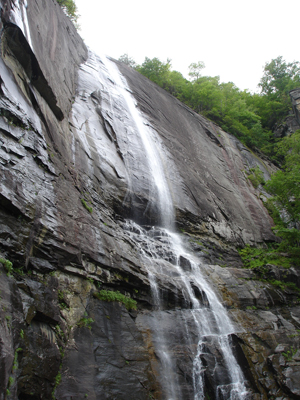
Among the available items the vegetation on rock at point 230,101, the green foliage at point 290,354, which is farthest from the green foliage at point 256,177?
the green foliage at point 290,354

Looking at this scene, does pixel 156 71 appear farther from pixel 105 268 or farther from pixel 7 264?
pixel 7 264

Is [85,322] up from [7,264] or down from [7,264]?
down

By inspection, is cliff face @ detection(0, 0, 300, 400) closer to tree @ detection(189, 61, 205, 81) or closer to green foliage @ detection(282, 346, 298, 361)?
green foliage @ detection(282, 346, 298, 361)

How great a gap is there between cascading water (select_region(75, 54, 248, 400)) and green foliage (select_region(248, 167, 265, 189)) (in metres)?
8.86

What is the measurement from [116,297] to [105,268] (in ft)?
2.57

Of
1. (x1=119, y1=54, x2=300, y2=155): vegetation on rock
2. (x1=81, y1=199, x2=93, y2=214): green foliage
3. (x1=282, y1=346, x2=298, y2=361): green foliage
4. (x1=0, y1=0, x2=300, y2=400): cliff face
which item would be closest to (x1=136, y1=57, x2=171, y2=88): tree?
(x1=119, y1=54, x2=300, y2=155): vegetation on rock

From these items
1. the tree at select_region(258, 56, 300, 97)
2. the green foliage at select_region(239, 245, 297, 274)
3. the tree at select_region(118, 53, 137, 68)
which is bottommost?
the green foliage at select_region(239, 245, 297, 274)

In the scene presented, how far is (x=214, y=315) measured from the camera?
8352mm

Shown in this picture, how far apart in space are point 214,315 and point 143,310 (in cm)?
229

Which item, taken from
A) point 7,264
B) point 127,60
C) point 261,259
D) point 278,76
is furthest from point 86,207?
point 278,76

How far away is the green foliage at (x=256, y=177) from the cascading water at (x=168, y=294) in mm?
8856

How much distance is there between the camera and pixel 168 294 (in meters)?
8.23

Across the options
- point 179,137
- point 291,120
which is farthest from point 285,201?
point 291,120

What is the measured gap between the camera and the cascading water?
6.74 metres
